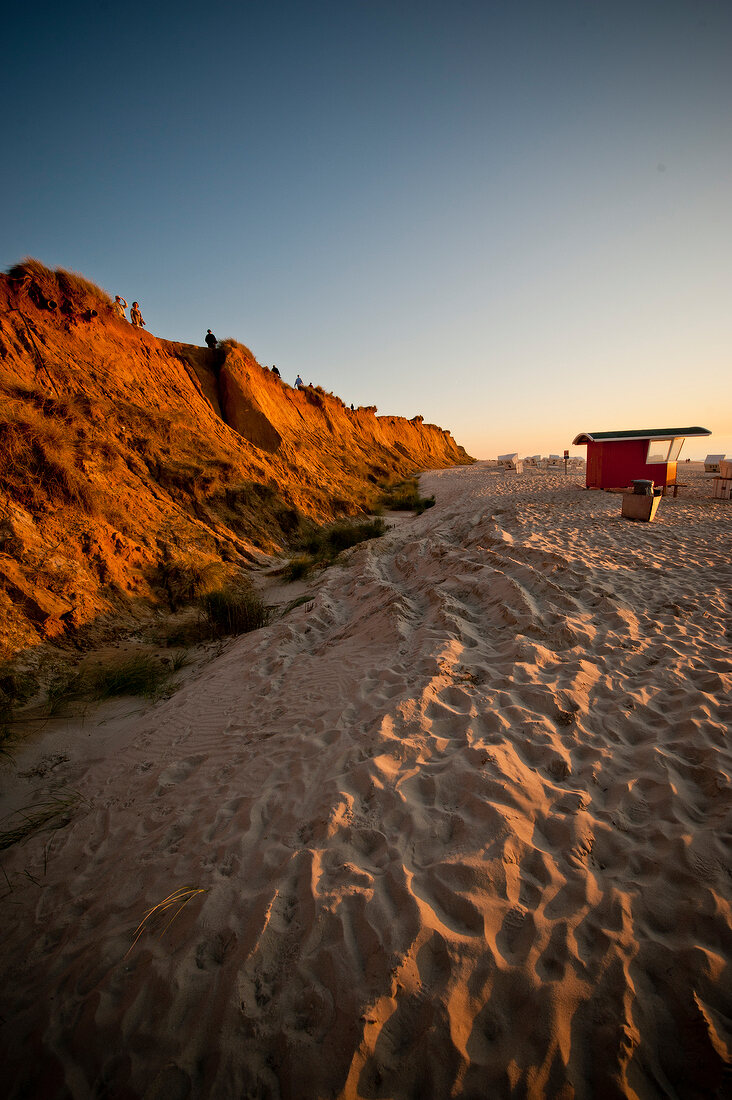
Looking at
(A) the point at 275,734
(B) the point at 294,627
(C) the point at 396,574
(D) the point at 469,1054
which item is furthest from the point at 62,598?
(D) the point at 469,1054

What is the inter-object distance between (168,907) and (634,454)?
60.0 ft

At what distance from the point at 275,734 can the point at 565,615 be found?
11.5ft

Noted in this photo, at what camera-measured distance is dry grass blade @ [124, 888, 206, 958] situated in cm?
208

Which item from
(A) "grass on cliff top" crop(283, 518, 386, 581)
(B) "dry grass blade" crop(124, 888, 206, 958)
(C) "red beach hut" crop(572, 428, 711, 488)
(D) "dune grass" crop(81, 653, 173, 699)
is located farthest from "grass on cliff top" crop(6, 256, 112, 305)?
(C) "red beach hut" crop(572, 428, 711, 488)

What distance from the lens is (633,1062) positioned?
55.7 inches

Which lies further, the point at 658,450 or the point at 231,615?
the point at 658,450

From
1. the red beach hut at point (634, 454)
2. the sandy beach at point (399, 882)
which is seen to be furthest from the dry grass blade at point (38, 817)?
the red beach hut at point (634, 454)

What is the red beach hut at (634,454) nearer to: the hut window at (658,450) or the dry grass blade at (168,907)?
the hut window at (658,450)

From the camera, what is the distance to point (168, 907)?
2.17 meters

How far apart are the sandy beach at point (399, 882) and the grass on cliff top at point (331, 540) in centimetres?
575

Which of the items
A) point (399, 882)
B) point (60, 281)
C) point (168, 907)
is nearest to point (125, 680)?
point (168, 907)

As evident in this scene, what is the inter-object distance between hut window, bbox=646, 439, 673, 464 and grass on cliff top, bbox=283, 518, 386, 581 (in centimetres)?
1071

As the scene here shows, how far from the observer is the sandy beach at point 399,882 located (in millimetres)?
1509

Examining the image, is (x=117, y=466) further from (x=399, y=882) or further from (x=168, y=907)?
(x=399, y=882)
